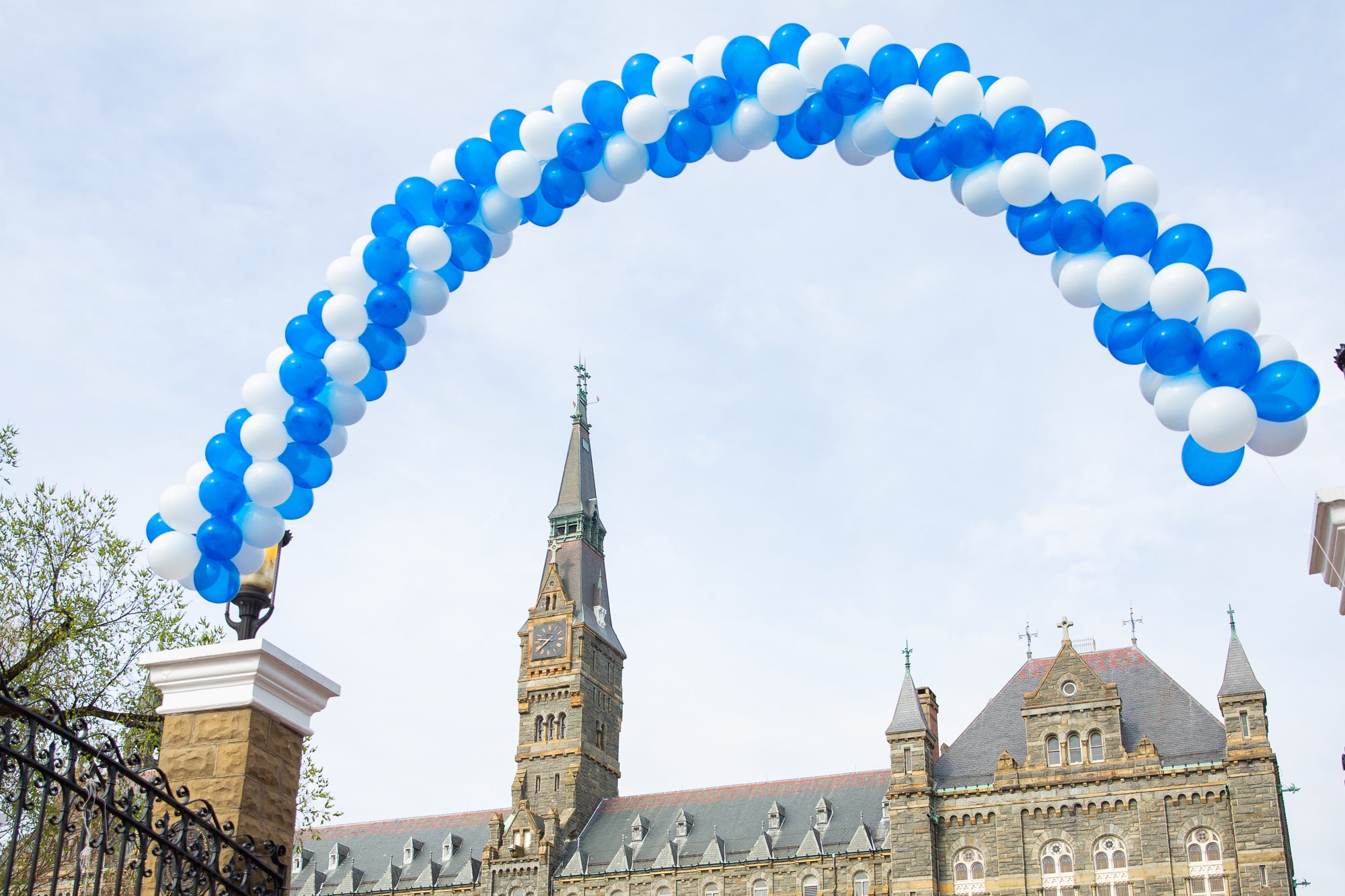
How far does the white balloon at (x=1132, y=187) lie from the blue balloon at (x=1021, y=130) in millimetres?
608

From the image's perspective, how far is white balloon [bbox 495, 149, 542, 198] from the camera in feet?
32.4

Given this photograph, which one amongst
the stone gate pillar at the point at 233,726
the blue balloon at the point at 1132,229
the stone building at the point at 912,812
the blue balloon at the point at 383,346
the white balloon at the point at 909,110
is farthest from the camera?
the stone building at the point at 912,812

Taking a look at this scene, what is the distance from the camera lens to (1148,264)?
8.64 m

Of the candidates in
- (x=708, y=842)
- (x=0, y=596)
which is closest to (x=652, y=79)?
(x=0, y=596)

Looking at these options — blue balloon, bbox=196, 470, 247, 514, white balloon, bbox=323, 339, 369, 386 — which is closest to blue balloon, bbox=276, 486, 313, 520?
blue balloon, bbox=196, 470, 247, 514

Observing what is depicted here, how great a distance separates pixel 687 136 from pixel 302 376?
11.1ft

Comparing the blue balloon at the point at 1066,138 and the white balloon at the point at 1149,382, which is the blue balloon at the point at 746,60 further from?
the white balloon at the point at 1149,382

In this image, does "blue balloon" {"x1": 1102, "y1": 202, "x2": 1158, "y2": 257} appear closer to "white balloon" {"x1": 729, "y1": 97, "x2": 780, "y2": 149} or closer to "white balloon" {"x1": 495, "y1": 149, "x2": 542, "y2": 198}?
"white balloon" {"x1": 729, "y1": 97, "x2": 780, "y2": 149}

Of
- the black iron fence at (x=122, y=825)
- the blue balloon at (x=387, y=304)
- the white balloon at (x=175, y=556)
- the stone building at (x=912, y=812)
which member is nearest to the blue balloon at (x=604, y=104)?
the blue balloon at (x=387, y=304)

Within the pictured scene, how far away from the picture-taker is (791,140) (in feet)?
32.9

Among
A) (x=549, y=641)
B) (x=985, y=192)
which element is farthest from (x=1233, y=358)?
(x=549, y=641)

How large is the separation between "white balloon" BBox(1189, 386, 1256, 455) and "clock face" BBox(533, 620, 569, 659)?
63.8 meters

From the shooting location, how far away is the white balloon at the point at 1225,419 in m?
8.00

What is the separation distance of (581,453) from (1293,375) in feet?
235
